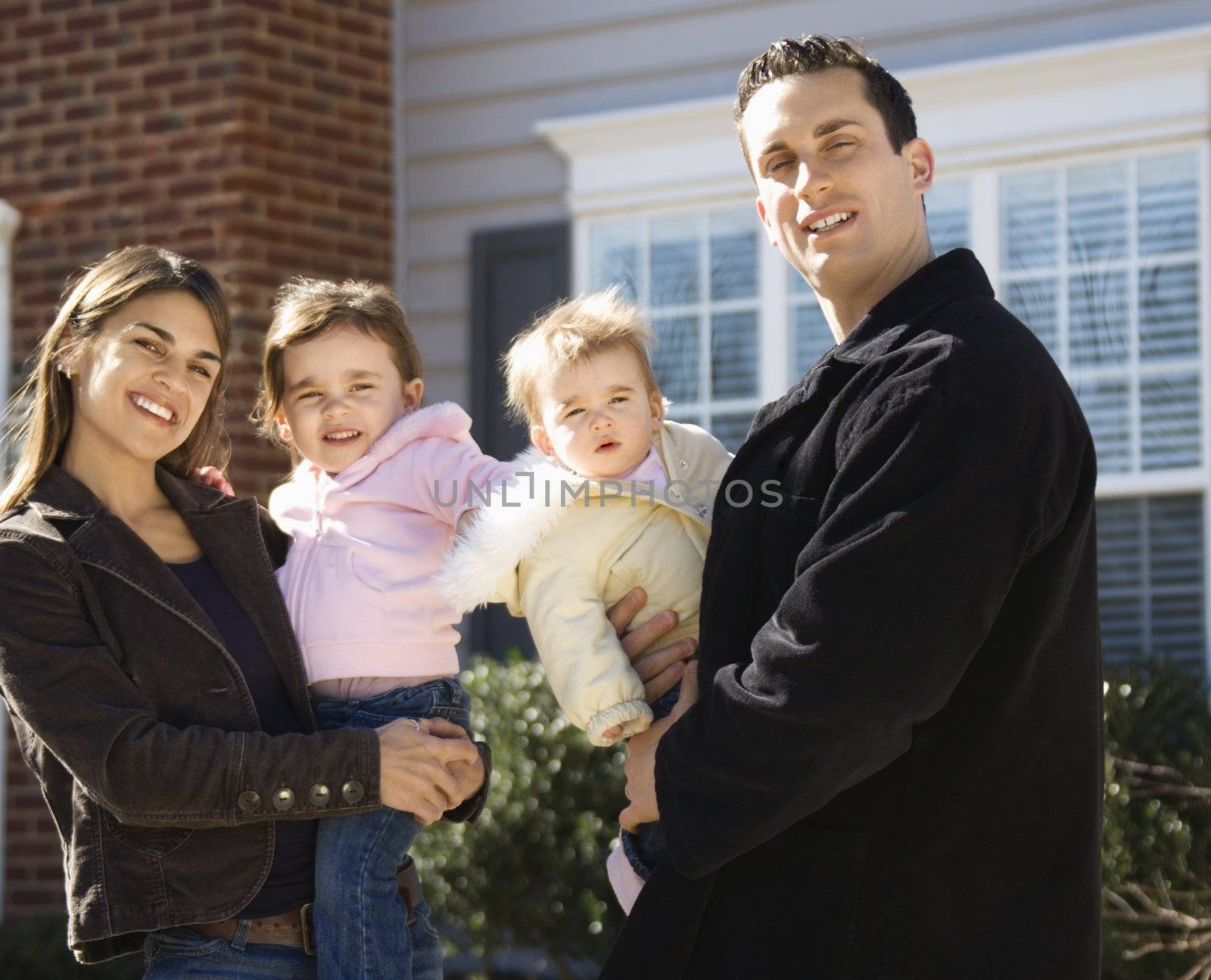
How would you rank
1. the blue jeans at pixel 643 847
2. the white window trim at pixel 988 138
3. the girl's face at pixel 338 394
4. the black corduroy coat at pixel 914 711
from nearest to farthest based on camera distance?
the black corduroy coat at pixel 914 711
the blue jeans at pixel 643 847
the girl's face at pixel 338 394
the white window trim at pixel 988 138

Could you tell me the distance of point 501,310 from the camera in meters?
6.77

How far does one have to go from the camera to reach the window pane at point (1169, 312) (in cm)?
566

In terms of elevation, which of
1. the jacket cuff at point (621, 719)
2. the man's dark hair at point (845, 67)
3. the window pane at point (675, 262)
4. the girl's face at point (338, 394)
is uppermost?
the window pane at point (675, 262)

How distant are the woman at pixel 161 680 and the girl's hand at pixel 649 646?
36cm

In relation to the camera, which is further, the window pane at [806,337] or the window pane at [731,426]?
the window pane at [731,426]

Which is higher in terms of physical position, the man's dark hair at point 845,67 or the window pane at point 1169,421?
Answer: the man's dark hair at point 845,67

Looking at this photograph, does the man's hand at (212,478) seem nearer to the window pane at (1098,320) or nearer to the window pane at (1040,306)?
the window pane at (1040,306)

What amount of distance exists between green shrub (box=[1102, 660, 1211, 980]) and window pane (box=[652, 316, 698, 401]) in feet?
7.38

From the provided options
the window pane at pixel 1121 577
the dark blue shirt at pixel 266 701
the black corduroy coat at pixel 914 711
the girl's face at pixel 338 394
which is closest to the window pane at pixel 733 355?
the window pane at pixel 1121 577

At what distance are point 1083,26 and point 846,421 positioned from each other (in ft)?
13.9

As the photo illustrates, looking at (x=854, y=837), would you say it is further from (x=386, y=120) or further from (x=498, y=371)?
(x=386, y=120)

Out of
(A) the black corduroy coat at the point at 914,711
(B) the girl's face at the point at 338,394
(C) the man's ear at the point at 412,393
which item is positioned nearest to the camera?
(A) the black corduroy coat at the point at 914,711

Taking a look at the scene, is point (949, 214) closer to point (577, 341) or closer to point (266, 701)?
point (577, 341)

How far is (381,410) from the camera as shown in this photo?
3045 mm
